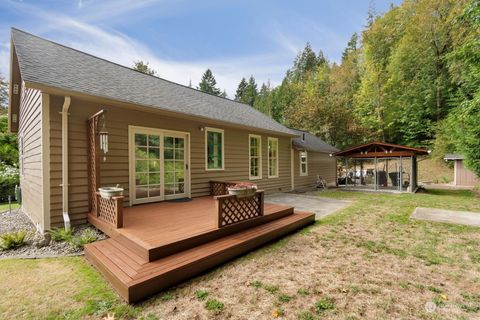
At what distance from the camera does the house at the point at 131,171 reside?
306cm

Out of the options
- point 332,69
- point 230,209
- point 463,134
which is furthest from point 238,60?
point 230,209

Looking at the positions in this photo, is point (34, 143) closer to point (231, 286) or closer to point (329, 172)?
point (231, 286)

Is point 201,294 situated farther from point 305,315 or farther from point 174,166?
point 174,166

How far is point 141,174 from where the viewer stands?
5.44 metres

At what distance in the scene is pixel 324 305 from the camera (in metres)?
2.24

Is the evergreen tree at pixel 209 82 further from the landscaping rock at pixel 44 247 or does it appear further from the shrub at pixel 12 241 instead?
the shrub at pixel 12 241

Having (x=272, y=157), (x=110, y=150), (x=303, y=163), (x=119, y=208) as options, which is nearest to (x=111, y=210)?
(x=119, y=208)

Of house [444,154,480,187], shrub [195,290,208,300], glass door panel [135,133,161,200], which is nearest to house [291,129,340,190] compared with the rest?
glass door panel [135,133,161,200]

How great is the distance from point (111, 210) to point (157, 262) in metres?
1.56

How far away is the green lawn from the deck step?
11cm

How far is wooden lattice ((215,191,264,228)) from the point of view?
3719 millimetres

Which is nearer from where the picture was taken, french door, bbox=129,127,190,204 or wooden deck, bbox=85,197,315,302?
wooden deck, bbox=85,197,315,302

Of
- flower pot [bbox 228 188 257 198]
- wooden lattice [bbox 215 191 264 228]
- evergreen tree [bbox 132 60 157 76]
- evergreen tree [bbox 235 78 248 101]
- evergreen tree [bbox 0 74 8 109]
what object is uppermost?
evergreen tree [bbox 235 78 248 101]

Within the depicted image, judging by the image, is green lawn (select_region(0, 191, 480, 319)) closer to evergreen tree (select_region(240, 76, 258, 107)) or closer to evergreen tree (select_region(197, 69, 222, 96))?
evergreen tree (select_region(240, 76, 258, 107))
